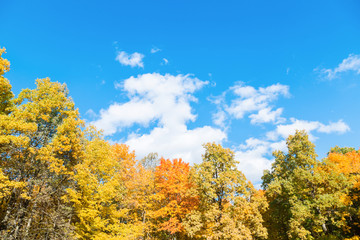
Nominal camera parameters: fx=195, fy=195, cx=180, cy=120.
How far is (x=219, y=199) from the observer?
2252 centimetres

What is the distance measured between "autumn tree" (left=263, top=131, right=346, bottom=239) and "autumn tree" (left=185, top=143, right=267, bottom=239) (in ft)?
17.0

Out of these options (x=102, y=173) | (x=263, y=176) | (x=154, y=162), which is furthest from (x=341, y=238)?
(x=154, y=162)

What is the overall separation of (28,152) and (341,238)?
105 ft

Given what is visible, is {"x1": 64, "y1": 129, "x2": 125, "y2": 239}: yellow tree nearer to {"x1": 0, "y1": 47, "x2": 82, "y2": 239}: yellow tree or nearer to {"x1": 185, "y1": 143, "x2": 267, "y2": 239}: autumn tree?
{"x1": 0, "y1": 47, "x2": 82, "y2": 239}: yellow tree

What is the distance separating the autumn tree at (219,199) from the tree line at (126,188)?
0.37ft

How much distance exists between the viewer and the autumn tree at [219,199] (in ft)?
67.3

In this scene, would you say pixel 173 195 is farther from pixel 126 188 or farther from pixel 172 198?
Result: pixel 126 188

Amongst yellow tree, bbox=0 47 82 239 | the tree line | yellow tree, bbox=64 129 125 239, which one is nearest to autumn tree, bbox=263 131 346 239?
the tree line

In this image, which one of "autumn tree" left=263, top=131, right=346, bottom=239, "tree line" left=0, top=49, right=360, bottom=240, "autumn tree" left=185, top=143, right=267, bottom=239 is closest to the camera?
"tree line" left=0, top=49, right=360, bottom=240

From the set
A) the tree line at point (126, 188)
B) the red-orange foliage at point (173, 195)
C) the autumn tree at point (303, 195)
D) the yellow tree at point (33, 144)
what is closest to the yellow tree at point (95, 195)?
the tree line at point (126, 188)

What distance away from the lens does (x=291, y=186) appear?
25.7 m

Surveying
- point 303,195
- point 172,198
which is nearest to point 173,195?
point 172,198

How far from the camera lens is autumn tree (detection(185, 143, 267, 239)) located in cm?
2052

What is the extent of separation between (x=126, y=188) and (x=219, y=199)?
513 inches
